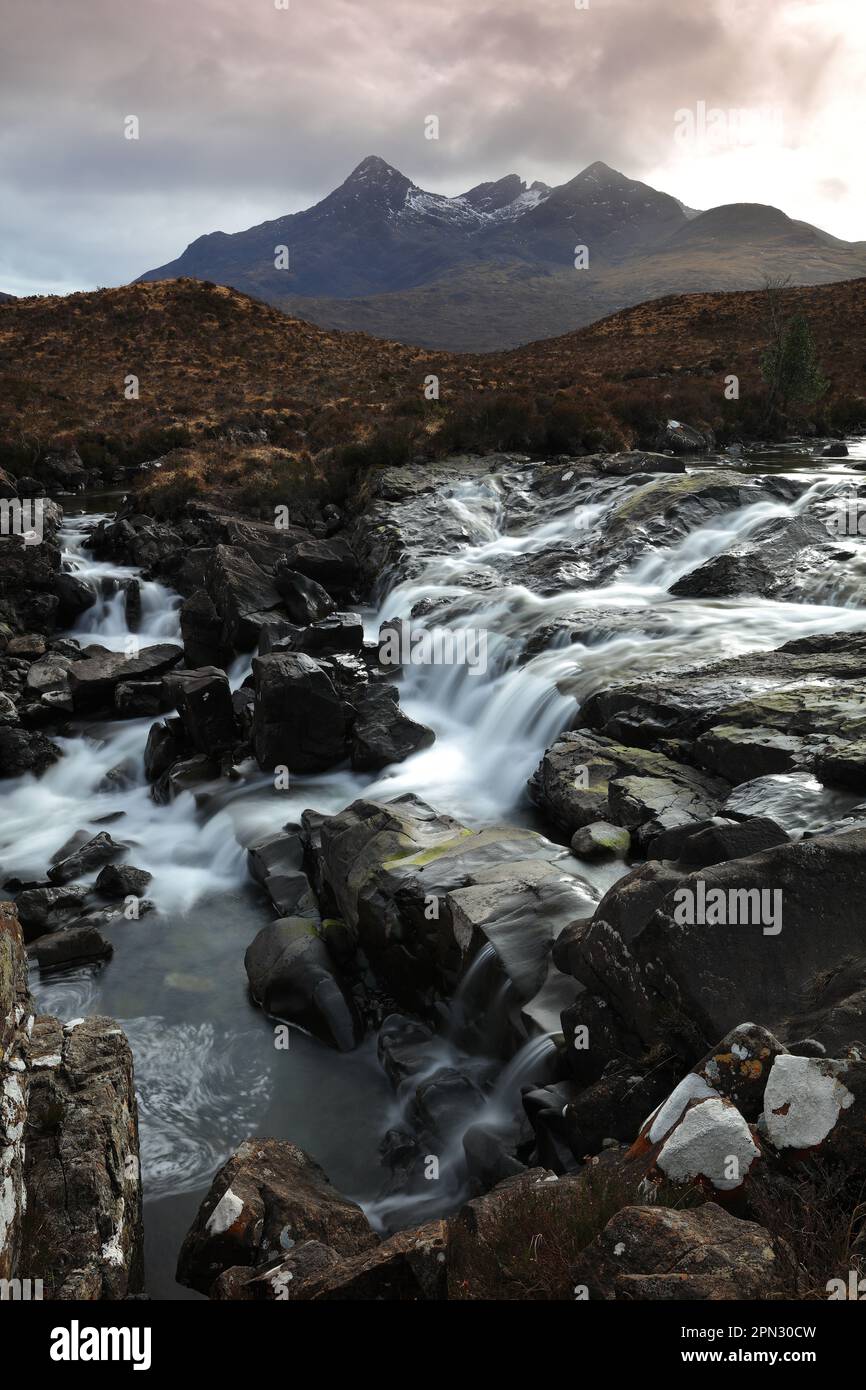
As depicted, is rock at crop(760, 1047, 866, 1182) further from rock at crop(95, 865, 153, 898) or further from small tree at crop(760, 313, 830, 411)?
small tree at crop(760, 313, 830, 411)

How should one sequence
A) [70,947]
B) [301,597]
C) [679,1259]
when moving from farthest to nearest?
1. [301,597]
2. [70,947]
3. [679,1259]

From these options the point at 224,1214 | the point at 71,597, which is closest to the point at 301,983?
the point at 224,1214

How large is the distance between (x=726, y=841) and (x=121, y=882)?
27.6 feet

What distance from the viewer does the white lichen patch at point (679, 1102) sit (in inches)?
177

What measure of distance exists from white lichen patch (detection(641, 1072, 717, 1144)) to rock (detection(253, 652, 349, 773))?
1062cm

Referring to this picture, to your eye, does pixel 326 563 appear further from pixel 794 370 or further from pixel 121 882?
pixel 794 370

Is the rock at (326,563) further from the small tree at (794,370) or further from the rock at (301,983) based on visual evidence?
the small tree at (794,370)

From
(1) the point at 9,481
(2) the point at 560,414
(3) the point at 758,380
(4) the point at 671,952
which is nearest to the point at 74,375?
(1) the point at 9,481

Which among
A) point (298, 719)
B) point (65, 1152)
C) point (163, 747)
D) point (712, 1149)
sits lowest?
point (65, 1152)

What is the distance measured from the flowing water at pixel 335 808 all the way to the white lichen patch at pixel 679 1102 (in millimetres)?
2562

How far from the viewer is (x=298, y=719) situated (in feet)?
48.1

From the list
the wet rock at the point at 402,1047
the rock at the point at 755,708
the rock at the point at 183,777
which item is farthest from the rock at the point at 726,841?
the rock at the point at 183,777

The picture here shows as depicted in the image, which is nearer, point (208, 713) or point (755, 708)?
point (755, 708)
